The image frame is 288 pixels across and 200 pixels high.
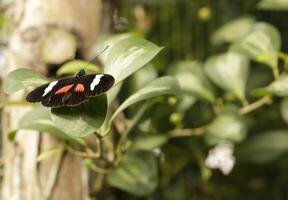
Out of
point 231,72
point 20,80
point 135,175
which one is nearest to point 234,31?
point 231,72

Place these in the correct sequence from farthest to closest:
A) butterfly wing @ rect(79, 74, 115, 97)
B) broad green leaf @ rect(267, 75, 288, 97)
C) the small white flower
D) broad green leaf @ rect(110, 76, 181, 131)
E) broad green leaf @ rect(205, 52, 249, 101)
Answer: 1. the small white flower
2. broad green leaf @ rect(205, 52, 249, 101)
3. broad green leaf @ rect(267, 75, 288, 97)
4. broad green leaf @ rect(110, 76, 181, 131)
5. butterfly wing @ rect(79, 74, 115, 97)

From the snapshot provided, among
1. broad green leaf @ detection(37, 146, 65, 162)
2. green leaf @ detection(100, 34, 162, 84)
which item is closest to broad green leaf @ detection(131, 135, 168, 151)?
broad green leaf @ detection(37, 146, 65, 162)

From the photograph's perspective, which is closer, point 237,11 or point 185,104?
point 185,104

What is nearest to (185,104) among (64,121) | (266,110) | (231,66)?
(231,66)

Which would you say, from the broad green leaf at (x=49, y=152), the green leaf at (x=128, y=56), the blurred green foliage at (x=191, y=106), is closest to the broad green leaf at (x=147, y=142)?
the blurred green foliage at (x=191, y=106)

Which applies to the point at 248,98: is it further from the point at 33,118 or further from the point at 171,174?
the point at 33,118

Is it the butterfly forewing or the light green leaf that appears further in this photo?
the light green leaf

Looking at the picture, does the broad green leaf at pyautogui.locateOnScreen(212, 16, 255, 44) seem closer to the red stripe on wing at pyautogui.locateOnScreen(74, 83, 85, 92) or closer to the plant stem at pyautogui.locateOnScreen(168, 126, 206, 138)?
the plant stem at pyautogui.locateOnScreen(168, 126, 206, 138)
